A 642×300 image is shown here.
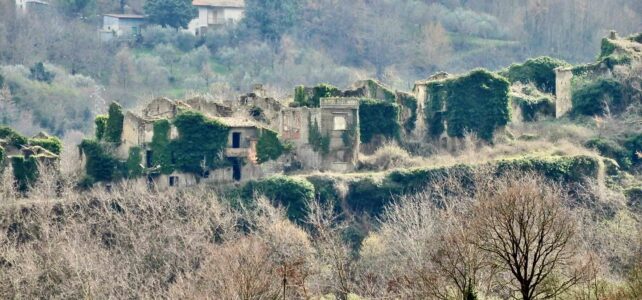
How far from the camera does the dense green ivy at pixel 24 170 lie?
93.1 metres

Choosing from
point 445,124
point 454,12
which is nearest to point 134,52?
point 454,12

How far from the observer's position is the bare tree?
64.8 meters

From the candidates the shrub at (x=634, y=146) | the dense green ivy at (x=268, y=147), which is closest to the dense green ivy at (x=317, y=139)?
the dense green ivy at (x=268, y=147)

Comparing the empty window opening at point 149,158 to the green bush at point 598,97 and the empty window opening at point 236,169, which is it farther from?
the green bush at point 598,97


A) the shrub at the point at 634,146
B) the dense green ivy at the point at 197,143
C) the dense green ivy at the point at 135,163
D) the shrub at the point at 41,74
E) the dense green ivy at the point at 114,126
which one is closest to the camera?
the dense green ivy at the point at 135,163

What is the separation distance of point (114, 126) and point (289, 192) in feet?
27.7

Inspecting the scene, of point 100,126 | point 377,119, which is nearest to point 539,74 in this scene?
point 377,119

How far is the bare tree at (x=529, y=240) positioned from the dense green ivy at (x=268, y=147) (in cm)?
2544

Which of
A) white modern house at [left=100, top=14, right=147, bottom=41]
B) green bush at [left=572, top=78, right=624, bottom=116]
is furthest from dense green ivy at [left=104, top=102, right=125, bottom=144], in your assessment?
white modern house at [left=100, top=14, right=147, bottom=41]

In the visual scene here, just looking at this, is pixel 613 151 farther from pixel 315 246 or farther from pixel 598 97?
pixel 315 246

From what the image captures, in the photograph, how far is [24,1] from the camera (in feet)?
498

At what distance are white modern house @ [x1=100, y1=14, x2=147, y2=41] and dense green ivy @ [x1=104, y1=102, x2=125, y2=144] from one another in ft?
167

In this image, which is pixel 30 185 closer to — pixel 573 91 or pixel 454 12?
pixel 573 91

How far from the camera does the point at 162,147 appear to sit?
94000 mm
